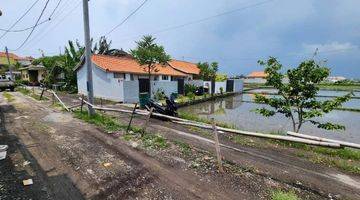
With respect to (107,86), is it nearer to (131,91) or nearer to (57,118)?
(131,91)

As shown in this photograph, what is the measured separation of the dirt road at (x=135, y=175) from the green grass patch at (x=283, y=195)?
0.61 feet

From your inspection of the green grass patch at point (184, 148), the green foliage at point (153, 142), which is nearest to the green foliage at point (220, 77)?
the green foliage at point (153, 142)

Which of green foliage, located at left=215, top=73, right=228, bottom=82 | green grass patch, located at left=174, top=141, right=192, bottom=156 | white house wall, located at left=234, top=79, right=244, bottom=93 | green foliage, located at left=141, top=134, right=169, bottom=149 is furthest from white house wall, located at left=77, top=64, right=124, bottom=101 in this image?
white house wall, located at left=234, top=79, right=244, bottom=93

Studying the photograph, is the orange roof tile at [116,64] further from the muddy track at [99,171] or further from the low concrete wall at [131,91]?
the muddy track at [99,171]

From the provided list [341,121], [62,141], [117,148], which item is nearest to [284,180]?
[117,148]

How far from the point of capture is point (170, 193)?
17.0 ft

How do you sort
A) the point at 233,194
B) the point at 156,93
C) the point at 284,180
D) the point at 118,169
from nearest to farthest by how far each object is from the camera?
the point at 233,194 → the point at 284,180 → the point at 118,169 → the point at 156,93

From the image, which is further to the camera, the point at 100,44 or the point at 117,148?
the point at 100,44

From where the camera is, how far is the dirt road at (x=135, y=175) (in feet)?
17.0

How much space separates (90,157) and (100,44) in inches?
1274

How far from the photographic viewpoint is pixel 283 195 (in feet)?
16.4

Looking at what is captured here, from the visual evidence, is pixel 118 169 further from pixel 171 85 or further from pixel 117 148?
pixel 171 85

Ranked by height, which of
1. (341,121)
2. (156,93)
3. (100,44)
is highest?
(100,44)

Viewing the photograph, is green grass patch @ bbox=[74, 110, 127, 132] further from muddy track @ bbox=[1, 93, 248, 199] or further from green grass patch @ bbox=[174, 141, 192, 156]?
green grass patch @ bbox=[174, 141, 192, 156]
